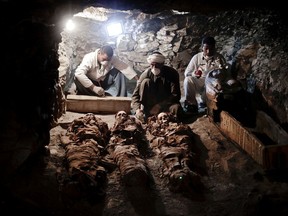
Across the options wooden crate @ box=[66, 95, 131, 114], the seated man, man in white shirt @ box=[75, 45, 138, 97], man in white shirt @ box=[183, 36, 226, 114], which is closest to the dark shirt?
the seated man

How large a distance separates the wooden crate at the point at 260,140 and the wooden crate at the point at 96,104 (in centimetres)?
260

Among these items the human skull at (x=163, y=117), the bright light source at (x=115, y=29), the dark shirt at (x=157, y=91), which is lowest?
the human skull at (x=163, y=117)

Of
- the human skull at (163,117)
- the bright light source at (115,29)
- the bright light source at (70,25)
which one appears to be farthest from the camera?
the bright light source at (115,29)

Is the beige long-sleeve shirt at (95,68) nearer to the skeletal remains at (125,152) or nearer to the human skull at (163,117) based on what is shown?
the skeletal remains at (125,152)

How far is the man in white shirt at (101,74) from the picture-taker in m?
9.11

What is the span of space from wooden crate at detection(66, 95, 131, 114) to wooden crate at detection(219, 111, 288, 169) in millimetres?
2598

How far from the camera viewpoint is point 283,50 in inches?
324

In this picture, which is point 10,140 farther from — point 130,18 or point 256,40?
point 130,18

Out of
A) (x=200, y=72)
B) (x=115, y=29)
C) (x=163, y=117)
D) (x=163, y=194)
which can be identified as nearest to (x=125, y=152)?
(x=163, y=194)

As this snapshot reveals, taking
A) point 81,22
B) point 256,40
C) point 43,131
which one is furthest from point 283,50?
point 81,22

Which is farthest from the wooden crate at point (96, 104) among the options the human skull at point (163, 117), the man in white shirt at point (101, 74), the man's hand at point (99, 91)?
the human skull at point (163, 117)

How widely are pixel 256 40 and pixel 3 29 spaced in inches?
273

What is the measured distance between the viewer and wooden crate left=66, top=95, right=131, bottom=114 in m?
8.68

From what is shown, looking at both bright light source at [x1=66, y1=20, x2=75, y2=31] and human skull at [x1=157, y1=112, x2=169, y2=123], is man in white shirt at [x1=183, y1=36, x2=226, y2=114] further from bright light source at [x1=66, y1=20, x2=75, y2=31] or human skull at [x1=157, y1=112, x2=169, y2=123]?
bright light source at [x1=66, y1=20, x2=75, y2=31]
